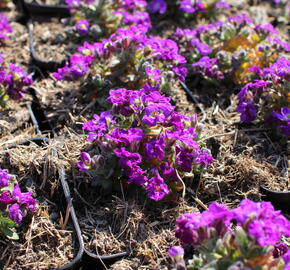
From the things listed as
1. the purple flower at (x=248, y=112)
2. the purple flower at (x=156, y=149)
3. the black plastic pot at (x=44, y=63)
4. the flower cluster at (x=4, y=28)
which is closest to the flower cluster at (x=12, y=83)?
the black plastic pot at (x=44, y=63)

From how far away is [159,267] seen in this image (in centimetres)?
239

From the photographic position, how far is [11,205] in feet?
7.99

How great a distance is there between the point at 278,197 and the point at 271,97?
703mm

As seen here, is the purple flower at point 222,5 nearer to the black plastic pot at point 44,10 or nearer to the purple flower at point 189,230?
the black plastic pot at point 44,10

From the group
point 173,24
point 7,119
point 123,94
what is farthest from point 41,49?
point 123,94

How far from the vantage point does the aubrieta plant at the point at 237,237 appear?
1.88 m

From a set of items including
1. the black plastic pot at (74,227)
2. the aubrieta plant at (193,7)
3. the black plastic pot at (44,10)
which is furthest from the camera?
the black plastic pot at (44,10)

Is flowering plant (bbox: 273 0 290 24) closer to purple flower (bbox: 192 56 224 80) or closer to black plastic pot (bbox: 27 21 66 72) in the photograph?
purple flower (bbox: 192 56 224 80)

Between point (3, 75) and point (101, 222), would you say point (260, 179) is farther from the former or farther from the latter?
point (3, 75)

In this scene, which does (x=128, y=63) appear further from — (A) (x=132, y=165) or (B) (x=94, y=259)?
(B) (x=94, y=259)

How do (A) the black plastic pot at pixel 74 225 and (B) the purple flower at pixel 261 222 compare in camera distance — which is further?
(A) the black plastic pot at pixel 74 225

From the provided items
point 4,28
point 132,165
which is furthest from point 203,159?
point 4,28

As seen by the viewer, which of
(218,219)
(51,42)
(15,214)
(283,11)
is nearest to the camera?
(218,219)

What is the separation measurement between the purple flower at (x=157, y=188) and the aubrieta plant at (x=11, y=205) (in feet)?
2.02
